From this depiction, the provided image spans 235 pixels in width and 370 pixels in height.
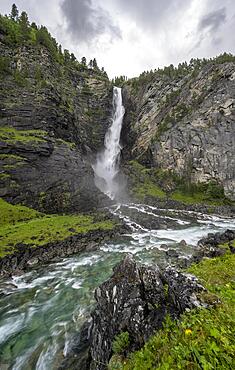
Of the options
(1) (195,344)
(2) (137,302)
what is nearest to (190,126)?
(2) (137,302)

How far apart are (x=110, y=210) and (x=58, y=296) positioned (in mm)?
35315

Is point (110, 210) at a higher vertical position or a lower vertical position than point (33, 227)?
lower

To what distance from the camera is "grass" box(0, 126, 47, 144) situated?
5506 centimetres

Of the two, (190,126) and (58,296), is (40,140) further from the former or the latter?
(190,126)

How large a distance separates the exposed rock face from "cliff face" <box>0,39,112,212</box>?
4111cm

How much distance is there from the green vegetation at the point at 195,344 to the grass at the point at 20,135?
187 feet

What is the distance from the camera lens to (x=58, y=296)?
57.7ft

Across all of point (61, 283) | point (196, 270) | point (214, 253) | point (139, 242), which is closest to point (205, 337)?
point (196, 270)

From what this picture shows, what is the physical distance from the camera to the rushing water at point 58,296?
11.4m

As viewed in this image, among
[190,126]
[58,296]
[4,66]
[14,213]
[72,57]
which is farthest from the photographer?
[72,57]

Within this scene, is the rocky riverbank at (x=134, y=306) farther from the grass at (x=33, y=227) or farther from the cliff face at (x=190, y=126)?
the cliff face at (x=190, y=126)

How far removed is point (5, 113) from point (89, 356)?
6685 cm

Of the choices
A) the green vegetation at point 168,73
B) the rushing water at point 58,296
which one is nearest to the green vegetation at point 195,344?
the rushing water at point 58,296

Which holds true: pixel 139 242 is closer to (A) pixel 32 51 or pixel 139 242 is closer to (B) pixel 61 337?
(B) pixel 61 337
